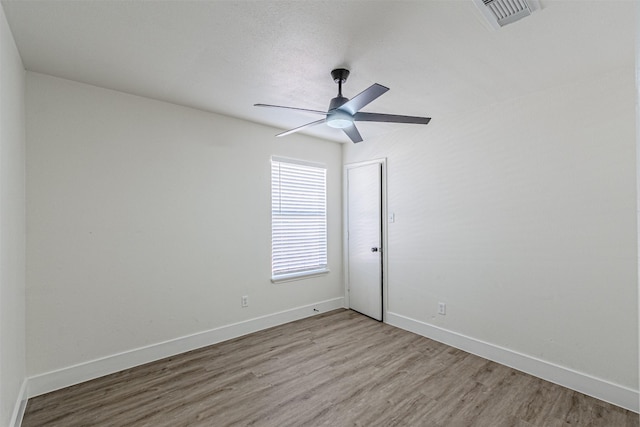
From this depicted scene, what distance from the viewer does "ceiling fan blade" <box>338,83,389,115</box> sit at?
1.91m

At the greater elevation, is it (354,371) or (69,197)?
(69,197)

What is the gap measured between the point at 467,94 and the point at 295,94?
160 centimetres

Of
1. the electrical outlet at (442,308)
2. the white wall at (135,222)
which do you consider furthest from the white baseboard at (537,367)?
the white wall at (135,222)

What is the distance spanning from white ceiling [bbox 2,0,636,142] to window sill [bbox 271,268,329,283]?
2193mm

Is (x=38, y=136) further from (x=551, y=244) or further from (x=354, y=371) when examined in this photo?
(x=551, y=244)

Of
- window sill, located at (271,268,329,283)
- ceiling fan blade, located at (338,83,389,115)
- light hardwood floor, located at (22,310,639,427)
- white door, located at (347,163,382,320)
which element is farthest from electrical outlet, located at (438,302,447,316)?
ceiling fan blade, located at (338,83,389,115)

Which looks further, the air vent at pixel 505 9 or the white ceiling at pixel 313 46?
the white ceiling at pixel 313 46

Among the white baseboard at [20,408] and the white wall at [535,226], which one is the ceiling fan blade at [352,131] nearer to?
the white wall at [535,226]

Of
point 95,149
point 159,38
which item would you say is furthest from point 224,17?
point 95,149

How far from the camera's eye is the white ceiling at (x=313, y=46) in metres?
1.69

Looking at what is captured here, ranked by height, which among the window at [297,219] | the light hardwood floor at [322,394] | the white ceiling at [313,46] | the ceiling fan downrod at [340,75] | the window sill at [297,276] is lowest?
the light hardwood floor at [322,394]

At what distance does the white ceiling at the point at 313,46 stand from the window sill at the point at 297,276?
2.19 meters

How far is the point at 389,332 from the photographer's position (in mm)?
3680

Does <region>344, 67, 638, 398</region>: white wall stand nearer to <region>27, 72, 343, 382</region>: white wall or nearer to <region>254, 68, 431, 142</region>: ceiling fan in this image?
<region>254, 68, 431, 142</region>: ceiling fan
